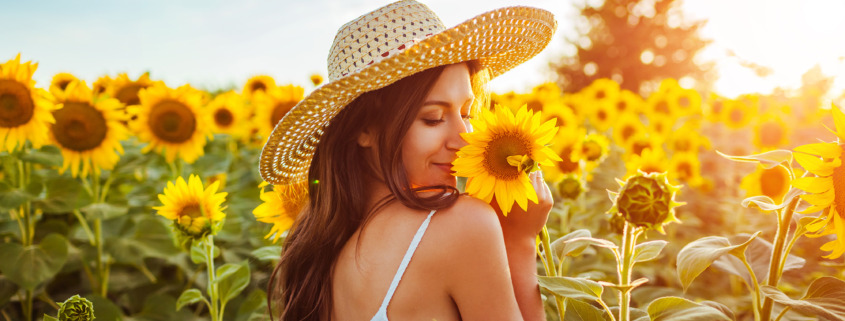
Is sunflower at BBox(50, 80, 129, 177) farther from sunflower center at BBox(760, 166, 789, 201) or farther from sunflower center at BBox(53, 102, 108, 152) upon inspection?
sunflower center at BBox(760, 166, 789, 201)

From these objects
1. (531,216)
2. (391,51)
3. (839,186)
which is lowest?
(531,216)

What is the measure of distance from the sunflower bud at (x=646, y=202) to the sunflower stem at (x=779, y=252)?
0.23m

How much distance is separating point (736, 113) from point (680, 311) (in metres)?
4.40

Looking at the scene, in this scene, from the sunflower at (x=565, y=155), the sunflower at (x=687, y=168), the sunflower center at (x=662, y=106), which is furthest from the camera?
the sunflower center at (x=662, y=106)

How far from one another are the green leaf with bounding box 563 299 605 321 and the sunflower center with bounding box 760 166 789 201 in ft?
6.96

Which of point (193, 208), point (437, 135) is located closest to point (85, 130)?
point (193, 208)

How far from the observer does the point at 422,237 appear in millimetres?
1484

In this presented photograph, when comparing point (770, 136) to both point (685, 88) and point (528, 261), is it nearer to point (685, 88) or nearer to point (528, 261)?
point (685, 88)

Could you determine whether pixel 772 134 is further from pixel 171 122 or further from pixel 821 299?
pixel 171 122

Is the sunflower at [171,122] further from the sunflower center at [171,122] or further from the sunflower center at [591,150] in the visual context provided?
the sunflower center at [591,150]

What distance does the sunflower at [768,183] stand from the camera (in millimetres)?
3004

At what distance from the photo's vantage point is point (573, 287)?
1270 mm

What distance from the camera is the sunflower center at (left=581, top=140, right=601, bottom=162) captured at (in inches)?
124

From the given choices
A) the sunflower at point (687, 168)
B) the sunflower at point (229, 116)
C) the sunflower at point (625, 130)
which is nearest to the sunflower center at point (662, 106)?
the sunflower at point (625, 130)
